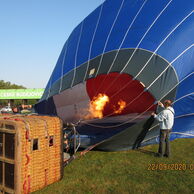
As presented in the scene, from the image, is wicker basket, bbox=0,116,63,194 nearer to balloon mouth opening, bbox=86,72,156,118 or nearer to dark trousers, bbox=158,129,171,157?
dark trousers, bbox=158,129,171,157

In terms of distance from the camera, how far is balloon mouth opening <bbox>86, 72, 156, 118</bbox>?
5789 millimetres

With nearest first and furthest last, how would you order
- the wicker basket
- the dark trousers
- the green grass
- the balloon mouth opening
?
the wicker basket
the green grass
the dark trousers
the balloon mouth opening

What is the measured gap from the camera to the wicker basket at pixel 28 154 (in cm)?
297

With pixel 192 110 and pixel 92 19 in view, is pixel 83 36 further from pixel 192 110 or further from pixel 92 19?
pixel 192 110

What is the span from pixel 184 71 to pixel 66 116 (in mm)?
3324

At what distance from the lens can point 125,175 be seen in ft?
12.7

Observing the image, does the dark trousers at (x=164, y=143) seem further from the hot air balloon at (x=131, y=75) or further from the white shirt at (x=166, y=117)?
the hot air balloon at (x=131, y=75)

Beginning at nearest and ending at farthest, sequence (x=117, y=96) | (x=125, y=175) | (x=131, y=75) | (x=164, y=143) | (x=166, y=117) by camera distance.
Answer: (x=125, y=175) → (x=166, y=117) → (x=164, y=143) → (x=131, y=75) → (x=117, y=96)

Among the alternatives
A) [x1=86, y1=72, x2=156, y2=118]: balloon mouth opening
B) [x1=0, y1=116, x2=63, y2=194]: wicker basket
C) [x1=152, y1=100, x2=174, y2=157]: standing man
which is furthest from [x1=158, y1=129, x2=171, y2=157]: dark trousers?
[x1=0, y1=116, x2=63, y2=194]: wicker basket

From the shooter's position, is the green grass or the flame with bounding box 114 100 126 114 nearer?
the green grass

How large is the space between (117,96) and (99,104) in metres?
0.57

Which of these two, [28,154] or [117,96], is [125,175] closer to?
[28,154]

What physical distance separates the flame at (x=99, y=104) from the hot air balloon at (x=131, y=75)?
28 mm

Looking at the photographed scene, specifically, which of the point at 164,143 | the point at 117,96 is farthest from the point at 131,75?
the point at 164,143
